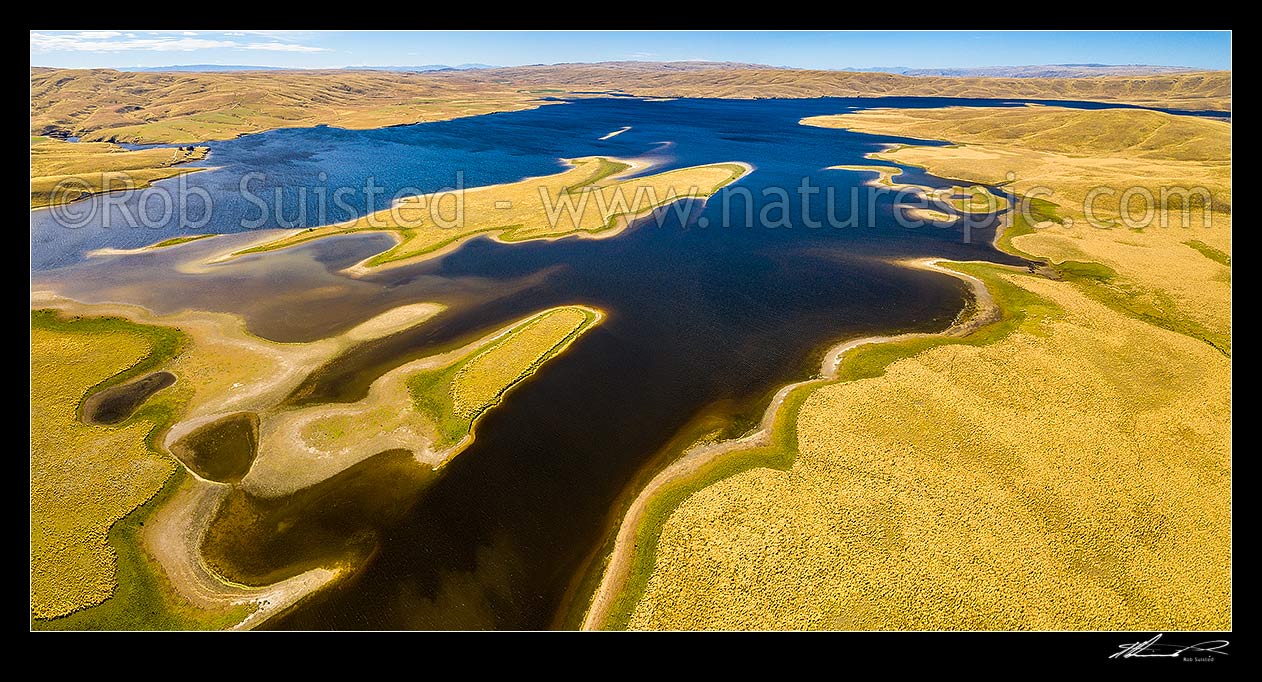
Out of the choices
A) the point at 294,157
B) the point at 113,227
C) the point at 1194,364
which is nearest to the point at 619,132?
the point at 294,157

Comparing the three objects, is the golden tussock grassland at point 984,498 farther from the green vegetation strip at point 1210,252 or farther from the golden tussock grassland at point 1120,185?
the green vegetation strip at point 1210,252

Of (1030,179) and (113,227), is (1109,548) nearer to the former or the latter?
(1030,179)

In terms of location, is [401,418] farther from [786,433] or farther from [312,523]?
[786,433]

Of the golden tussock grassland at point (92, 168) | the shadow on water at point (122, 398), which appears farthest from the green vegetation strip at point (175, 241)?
the shadow on water at point (122, 398)

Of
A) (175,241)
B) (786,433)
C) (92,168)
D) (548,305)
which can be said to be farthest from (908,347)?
(92,168)

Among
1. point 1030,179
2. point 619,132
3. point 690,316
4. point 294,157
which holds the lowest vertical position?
point 690,316

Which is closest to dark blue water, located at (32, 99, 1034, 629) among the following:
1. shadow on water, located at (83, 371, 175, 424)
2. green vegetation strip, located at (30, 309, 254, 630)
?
green vegetation strip, located at (30, 309, 254, 630)
